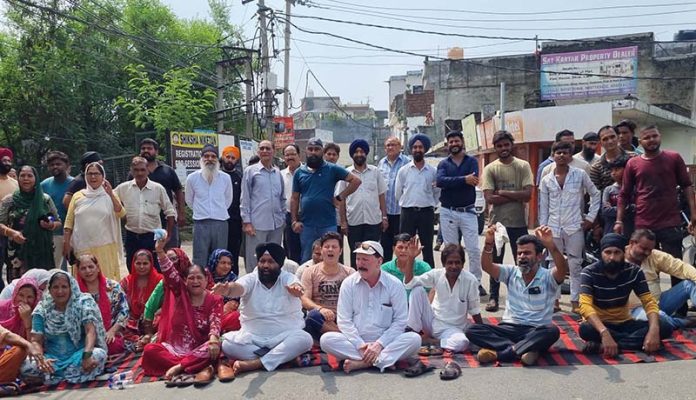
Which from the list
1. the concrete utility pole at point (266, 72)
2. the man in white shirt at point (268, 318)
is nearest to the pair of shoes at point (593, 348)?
the man in white shirt at point (268, 318)

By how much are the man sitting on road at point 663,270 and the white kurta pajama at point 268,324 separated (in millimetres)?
3196

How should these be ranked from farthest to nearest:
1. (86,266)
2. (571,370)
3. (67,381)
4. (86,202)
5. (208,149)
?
(208,149) → (86,202) → (86,266) → (67,381) → (571,370)

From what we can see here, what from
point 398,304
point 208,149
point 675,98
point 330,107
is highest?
point 330,107

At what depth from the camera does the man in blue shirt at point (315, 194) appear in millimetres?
6945

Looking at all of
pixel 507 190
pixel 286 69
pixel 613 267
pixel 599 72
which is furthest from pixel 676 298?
pixel 599 72

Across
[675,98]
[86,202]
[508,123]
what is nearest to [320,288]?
[86,202]

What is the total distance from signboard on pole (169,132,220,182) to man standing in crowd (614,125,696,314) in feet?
33.3

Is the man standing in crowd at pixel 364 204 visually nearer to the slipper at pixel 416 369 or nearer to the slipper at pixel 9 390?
the slipper at pixel 416 369

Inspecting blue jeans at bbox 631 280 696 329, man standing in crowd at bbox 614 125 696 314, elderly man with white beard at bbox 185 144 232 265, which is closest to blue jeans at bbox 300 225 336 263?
elderly man with white beard at bbox 185 144 232 265

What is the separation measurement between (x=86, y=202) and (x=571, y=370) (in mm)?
5204

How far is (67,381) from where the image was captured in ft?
16.5

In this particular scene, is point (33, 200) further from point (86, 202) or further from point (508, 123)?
point (508, 123)

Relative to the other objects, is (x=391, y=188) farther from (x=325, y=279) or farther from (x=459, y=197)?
(x=325, y=279)

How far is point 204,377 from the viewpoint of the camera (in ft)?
15.9
